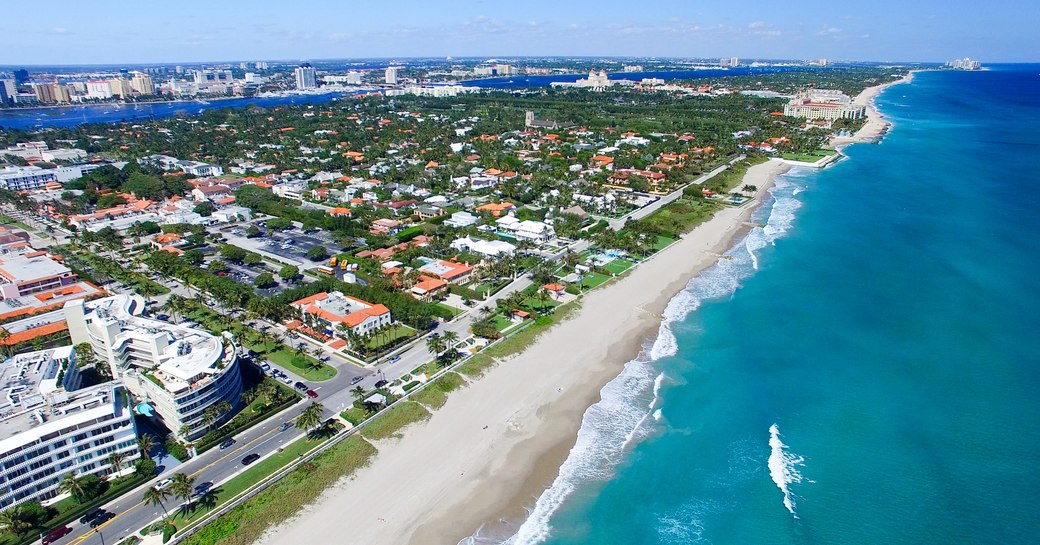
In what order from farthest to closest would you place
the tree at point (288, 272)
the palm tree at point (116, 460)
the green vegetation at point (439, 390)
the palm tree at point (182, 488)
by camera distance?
1. the tree at point (288, 272)
2. the green vegetation at point (439, 390)
3. the palm tree at point (116, 460)
4. the palm tree at point (182, 488)

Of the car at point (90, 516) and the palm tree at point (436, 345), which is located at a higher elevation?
the palm tree at point (436, 345)

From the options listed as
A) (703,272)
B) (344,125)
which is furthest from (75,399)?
(344,125)

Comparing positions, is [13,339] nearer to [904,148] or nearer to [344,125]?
[344,125]

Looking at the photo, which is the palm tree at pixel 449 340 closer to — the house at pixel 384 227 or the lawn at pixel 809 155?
the house at pixel 384 227

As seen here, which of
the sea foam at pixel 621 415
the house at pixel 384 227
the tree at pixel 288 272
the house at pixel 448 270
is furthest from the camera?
the house at pixel 384 227

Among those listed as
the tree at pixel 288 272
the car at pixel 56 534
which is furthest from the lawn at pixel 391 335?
the car at pixel 56 534

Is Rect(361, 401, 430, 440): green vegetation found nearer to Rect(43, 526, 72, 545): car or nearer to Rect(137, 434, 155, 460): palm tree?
Rect(137, 434, 155, 460): palm tree
